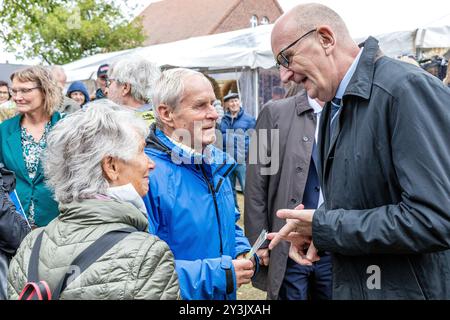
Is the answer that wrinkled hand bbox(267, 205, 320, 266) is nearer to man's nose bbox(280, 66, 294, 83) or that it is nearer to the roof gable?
man's nose bbox(280, 66, 294, 83)

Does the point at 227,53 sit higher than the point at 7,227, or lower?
higher

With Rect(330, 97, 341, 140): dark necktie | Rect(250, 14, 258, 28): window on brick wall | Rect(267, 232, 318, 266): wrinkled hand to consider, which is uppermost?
Rect(250, 14, 258, 28): window on brick wall

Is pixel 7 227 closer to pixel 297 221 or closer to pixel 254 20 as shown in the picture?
pixel 297 221

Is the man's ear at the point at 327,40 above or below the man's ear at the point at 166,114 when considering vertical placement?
above

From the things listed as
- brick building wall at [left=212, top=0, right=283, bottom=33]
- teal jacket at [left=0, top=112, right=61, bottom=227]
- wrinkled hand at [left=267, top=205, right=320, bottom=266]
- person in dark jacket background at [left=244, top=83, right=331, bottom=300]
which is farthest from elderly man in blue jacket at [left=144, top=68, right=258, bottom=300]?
brick building wall at [left=212, top=0, right=283, bottom=33]

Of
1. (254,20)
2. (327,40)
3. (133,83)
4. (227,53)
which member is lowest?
(327,40)

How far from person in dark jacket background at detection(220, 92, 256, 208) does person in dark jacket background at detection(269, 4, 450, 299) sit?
5.54 metres

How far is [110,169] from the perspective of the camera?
1745mm

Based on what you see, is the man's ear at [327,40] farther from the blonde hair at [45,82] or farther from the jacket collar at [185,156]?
the blonde hair at [45,82]

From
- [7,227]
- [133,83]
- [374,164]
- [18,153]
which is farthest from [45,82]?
[374,164]

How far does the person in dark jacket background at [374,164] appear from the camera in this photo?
161 centimetres

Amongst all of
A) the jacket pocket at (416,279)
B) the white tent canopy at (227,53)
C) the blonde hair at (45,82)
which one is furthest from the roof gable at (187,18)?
the jacket pocket at (416,279)

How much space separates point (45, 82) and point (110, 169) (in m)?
2.39

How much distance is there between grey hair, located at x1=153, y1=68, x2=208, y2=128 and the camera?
94.7 inches
